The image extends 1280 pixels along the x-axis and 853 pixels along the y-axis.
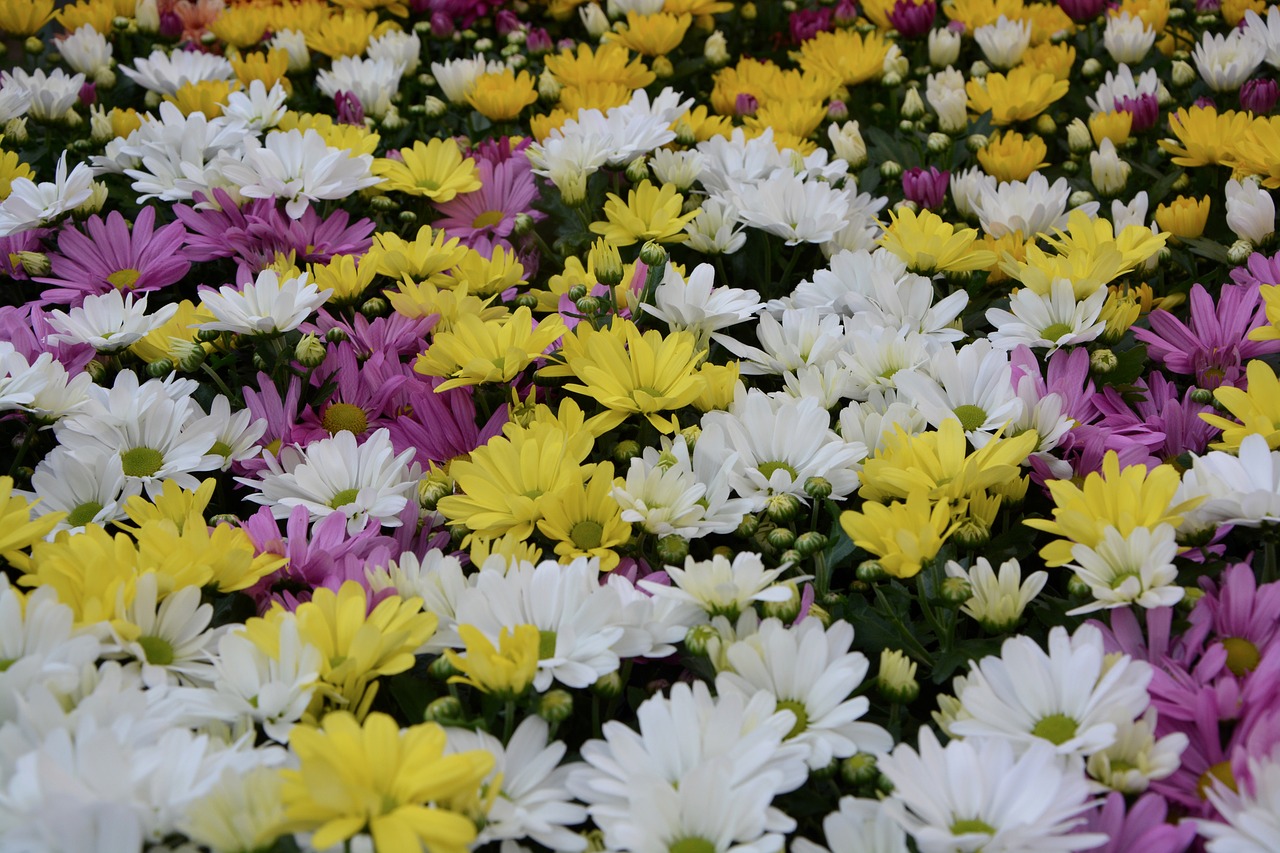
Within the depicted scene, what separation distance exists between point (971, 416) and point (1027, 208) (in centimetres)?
60

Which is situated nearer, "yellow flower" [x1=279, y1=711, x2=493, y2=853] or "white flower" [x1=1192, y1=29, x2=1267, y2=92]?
"yellow flower" [x1=279, y1=711, x2=493, y2=853]

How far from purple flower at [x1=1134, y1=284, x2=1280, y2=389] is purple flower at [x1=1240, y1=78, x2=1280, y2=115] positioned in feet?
2.22

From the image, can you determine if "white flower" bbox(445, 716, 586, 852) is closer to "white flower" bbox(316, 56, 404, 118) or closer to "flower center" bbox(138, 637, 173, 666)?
"flower center" bbox(138, 637, 173, 666)

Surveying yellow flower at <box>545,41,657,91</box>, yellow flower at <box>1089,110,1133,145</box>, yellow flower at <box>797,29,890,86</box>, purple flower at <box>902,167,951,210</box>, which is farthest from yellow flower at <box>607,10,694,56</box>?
yellow flower at <box>1089,110,1133,145</box>

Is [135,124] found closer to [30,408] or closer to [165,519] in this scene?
[30,408]

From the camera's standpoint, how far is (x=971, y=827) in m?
0.88

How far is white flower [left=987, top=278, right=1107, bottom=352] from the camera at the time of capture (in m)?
1.42

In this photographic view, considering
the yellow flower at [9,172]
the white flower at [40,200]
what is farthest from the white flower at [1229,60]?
the yellow flower at [9,172]

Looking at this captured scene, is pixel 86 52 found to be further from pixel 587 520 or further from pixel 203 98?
pixel 587 520

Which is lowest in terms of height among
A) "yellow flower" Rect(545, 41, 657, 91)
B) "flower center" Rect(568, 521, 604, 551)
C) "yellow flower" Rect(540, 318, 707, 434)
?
"flower center" Rect(568, 521, 604, 551)

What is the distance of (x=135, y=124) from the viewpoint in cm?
217

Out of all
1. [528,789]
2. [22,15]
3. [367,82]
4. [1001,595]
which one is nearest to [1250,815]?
[1001,595]

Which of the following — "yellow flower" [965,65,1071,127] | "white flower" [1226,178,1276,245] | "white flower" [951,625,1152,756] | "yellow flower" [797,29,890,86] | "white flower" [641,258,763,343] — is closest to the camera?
"white flower" [951,625,1152,756]

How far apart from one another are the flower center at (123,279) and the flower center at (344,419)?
466 mm
